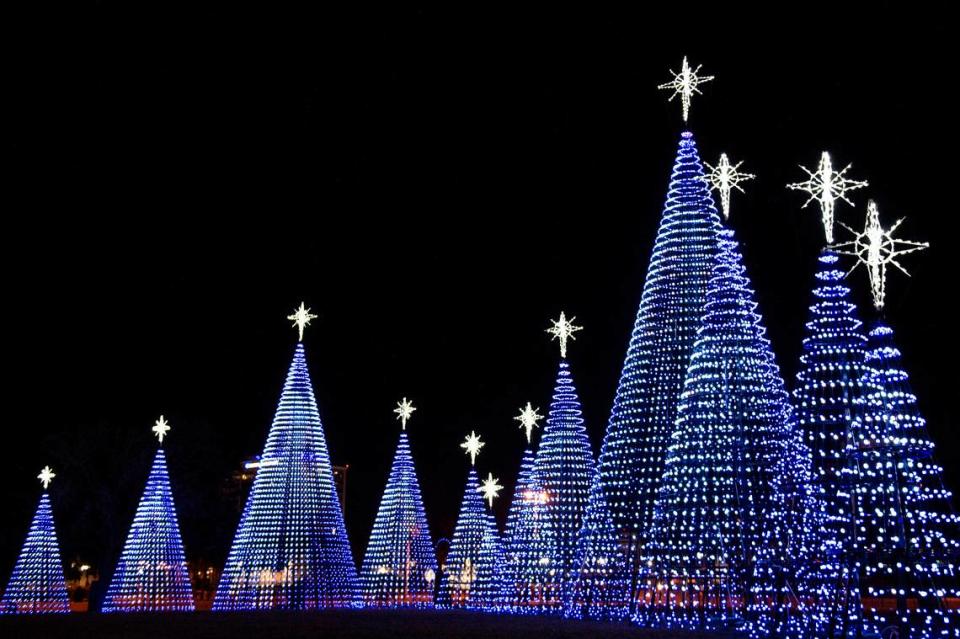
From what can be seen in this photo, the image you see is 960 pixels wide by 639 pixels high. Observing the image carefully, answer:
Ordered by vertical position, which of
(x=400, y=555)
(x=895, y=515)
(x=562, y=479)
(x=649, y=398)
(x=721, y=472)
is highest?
(x=649, y=398)

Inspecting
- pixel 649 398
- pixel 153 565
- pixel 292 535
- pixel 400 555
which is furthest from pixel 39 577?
pixel 649 398

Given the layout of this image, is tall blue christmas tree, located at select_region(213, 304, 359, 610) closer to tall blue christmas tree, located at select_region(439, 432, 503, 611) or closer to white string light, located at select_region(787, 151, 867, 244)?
tall blue christmas tree, located at select_region(439, 432, 503, 611)

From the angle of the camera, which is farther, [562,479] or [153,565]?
[153,565]

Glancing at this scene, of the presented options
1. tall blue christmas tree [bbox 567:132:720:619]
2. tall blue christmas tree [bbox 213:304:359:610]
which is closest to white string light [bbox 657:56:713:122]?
tall blue christmas tree [bbox 567:132:720:619]

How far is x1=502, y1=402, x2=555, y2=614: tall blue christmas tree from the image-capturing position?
28.6m

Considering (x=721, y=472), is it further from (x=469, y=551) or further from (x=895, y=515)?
(x=469, y=551)

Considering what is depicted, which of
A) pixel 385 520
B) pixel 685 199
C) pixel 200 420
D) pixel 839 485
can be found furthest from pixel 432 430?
pixel 839 485

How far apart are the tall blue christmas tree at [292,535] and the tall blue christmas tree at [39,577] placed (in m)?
6.15

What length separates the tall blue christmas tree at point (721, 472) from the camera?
20922 mm

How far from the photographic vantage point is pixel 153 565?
3547cm

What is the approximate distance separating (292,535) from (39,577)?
949cm

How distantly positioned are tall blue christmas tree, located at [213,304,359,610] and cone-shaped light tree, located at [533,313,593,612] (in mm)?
8282

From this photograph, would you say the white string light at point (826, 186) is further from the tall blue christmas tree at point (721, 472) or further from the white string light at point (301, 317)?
the white string light at point (301, 317)

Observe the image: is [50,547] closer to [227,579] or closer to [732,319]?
[227,579]
